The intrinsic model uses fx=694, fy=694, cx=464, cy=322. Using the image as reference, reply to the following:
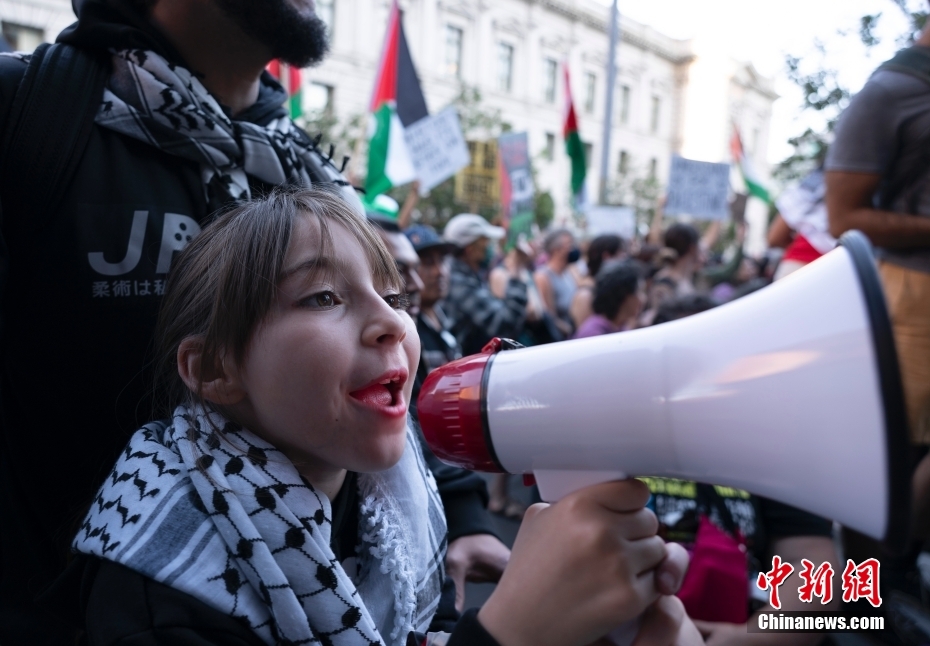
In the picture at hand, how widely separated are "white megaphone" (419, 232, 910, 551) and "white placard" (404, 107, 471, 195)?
6.27 meters

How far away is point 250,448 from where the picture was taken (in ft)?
3.55

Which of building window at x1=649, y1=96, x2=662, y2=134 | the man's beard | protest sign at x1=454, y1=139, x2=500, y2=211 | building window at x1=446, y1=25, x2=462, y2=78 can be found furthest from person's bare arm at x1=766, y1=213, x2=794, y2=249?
building window at x1=649, y1=96, x2=662, y2=134

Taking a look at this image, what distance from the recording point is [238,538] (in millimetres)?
987

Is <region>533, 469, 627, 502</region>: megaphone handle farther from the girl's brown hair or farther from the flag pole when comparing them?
the flag pole

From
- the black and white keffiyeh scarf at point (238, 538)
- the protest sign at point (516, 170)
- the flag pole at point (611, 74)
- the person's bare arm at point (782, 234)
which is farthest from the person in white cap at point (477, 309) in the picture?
the flag pole at point (611, 74)

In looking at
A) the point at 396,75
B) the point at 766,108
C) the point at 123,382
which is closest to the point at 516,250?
the point at 396,75

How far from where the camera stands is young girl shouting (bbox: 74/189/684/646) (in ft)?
2.84

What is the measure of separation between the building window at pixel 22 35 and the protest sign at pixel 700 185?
48.6 ft

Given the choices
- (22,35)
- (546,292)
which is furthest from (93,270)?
(22,35)

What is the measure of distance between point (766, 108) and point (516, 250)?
40.5 meters

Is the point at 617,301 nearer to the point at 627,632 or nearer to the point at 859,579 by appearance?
the point at 859,579

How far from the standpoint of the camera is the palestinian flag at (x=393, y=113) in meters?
6.91

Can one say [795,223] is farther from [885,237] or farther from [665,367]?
[665,367]

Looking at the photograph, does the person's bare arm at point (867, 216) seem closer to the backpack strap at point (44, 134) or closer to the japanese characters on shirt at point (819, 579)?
the japanese characters on shirt at point (819, 579)
